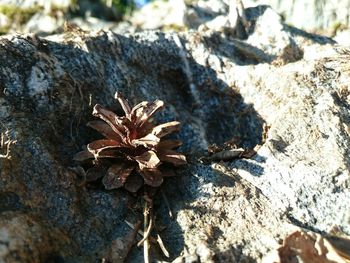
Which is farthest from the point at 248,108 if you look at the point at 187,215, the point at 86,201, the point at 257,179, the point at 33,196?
the point at 33,196

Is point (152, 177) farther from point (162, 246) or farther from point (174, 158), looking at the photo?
point (162, 246)

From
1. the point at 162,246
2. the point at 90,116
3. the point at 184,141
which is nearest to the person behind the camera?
the point at 162,246

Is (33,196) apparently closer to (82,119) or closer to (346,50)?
(82,119)

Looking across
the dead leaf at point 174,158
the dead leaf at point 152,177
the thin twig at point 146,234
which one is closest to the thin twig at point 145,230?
the thin twig at point 146,234

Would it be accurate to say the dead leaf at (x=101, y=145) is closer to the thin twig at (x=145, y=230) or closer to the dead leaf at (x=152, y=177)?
the dead leaf at (x=152, y=177)

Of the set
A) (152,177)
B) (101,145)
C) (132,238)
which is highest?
(101,145)

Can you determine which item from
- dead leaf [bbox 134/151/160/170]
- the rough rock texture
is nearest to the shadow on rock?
the rough rock texture

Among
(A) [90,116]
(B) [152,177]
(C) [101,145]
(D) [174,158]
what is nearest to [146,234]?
(B) [152,177]
